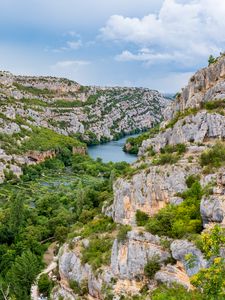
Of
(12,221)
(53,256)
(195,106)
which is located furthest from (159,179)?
(12,221)

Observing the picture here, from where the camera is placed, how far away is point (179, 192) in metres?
36.6

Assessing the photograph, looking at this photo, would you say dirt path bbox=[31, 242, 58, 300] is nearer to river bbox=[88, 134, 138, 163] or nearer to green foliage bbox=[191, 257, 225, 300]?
green foliage bbox=[191, 257, 225, 300]

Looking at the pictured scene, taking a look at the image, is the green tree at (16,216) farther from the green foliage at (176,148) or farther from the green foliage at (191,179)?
the green foliage at (191,179)

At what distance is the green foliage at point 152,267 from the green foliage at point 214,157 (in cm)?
1050

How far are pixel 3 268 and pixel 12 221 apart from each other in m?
9.60

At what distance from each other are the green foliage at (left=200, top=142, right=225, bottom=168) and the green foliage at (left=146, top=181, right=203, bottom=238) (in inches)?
101

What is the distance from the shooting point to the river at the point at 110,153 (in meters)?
140

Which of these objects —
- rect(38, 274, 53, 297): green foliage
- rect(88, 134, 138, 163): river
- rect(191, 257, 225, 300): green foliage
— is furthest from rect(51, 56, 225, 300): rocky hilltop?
rect(88, 134, 138, 163): river

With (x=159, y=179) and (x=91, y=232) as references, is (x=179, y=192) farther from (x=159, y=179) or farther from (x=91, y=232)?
(x=91, y=232)

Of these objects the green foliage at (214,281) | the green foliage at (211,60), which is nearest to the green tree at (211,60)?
the green foliage at (211,60)

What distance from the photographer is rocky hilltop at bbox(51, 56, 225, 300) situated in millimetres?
28625

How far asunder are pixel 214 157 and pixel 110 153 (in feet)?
399

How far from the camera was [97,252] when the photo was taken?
35875 mm

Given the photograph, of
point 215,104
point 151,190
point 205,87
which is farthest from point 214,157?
point 205,87
